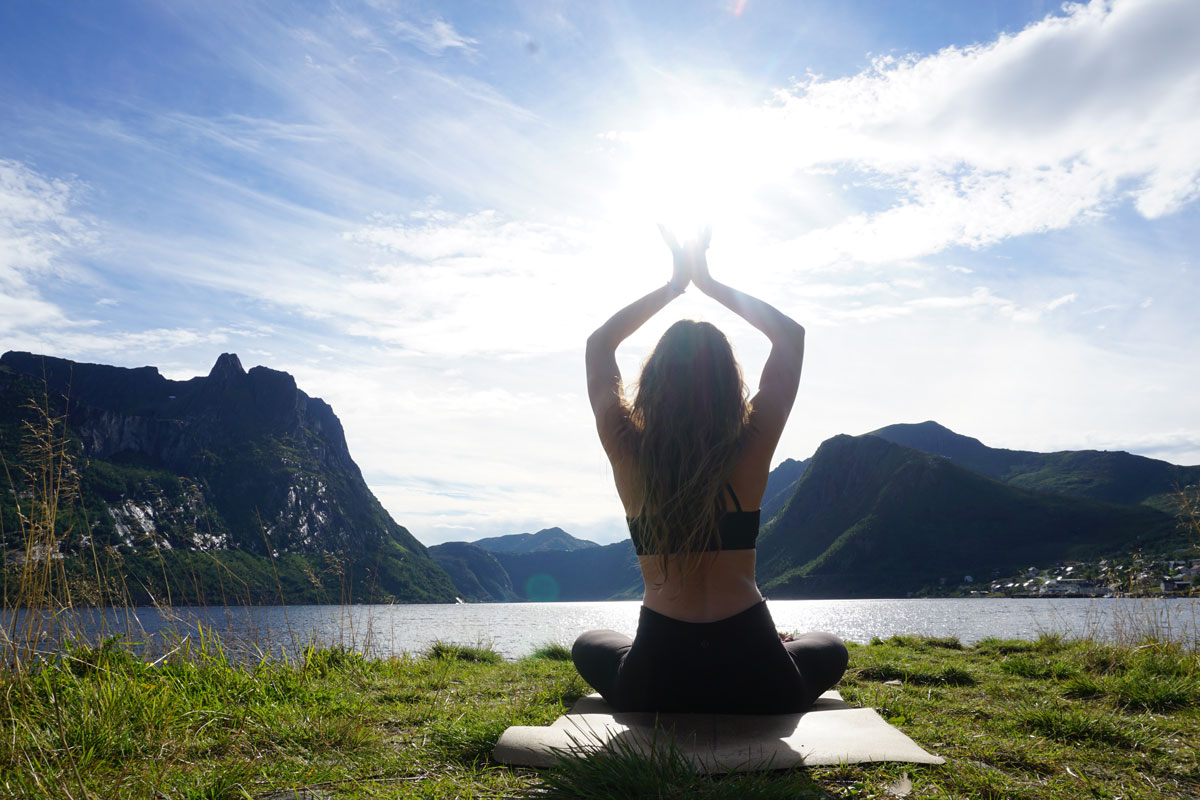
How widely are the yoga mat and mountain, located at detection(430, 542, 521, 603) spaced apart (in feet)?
469

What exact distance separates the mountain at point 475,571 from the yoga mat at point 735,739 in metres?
143

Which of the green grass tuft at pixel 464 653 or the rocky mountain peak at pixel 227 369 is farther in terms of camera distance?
the rocky mountain peak at pixel 227 369

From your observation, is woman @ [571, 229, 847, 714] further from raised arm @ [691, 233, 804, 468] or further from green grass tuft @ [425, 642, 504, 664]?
green grass tuft @ [425, 642, 504, 664]

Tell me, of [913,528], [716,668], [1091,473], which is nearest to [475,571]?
[913,528]

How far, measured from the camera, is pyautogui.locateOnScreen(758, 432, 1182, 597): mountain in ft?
315

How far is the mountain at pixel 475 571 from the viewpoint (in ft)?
485

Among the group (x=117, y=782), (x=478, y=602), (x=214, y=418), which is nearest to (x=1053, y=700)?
(x=117, y=782)

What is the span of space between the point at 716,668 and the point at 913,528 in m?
128

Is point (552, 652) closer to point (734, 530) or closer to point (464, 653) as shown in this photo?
point (464, 653)

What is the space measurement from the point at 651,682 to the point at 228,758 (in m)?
1.62

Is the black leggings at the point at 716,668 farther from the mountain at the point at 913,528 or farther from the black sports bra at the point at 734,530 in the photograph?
the mountain at the point at 913,528

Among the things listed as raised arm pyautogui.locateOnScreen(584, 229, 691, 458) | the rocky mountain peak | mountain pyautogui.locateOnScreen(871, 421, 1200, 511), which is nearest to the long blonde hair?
Answer: raised arm pyautogui.locateOnScreen(584, 229, 691, 458)

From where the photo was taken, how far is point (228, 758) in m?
2.29

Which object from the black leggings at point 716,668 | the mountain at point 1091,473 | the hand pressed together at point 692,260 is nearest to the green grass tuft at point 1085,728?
the black leggings at point 716,668
